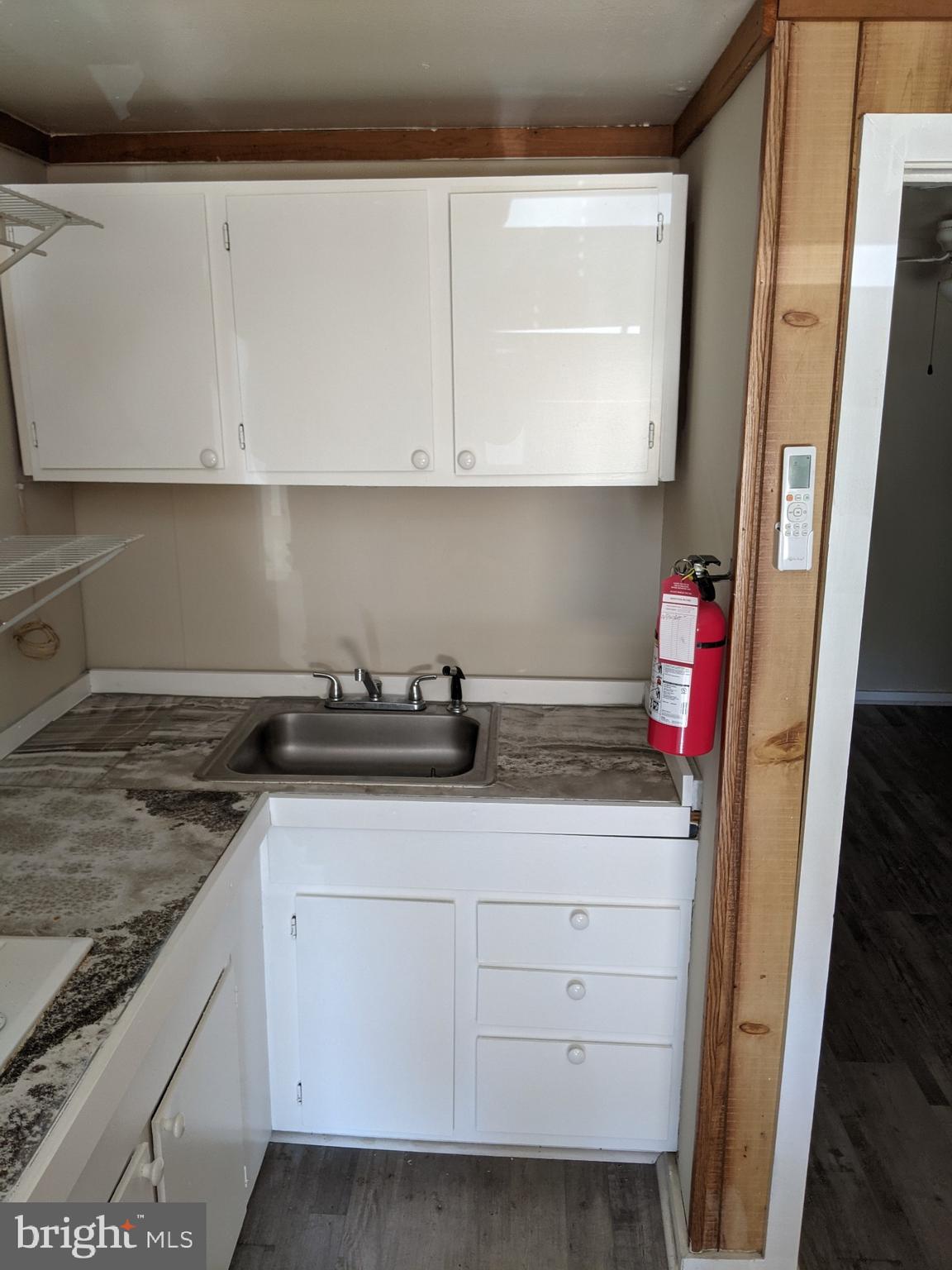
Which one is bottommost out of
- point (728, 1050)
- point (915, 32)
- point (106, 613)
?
point (728, 1050)

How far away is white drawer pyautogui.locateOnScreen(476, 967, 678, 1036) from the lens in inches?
77.6

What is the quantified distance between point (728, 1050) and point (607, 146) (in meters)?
1.95

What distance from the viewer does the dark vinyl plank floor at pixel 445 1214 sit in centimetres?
190

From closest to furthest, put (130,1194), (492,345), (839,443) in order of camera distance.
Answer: (130,1194)
(839,443)
(492,345)

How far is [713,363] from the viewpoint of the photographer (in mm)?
1798

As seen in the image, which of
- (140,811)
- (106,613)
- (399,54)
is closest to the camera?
(399,54)

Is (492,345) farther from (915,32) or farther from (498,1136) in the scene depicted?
(498,1136)

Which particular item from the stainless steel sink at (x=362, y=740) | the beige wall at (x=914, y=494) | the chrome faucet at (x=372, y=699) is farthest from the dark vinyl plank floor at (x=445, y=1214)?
the beige wall at (x=914, y=494)

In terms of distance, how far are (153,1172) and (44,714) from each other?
4.10 ft

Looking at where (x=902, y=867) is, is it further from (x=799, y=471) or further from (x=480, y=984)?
(x=799, y=471)

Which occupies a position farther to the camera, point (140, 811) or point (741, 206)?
point (140, 811)

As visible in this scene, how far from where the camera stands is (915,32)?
140cm

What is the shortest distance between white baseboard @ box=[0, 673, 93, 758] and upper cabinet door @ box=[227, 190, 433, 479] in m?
0.83

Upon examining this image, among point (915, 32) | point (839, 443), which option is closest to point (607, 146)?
point (915, 32)
